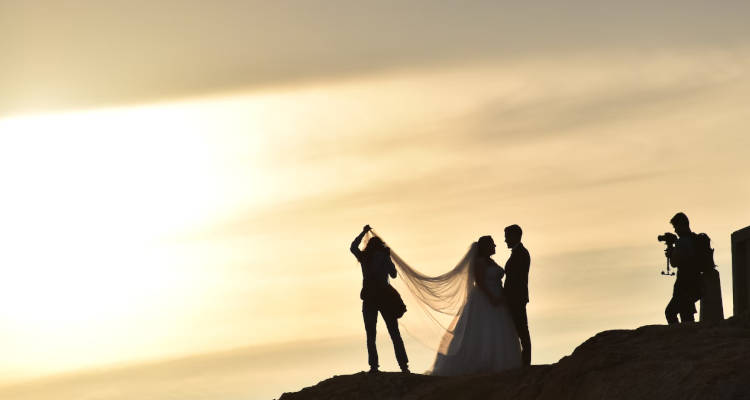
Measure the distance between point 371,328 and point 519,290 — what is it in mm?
2561

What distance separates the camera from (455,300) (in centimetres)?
2495

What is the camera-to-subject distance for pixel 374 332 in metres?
23.8

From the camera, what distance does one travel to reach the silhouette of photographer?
77.7ft

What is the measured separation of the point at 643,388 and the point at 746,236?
12.1 metres

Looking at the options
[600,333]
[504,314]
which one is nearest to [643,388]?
[600,333]

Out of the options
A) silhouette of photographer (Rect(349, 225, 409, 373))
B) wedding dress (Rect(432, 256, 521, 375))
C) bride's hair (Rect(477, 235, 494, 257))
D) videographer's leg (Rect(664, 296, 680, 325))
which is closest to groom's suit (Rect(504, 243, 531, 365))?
wedding dress (Rect(432, 256, 521, 375))

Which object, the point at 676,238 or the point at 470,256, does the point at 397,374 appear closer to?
the point at 470,256

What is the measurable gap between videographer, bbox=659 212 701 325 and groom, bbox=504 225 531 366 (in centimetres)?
249

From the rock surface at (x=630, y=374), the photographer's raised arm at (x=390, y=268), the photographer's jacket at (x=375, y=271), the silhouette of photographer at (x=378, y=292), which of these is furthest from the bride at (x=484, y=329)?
the photographer's jacket at (x=375, y=271)

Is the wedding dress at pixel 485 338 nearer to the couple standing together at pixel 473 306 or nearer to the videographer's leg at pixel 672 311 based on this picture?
the couple standing together at pixel 473 306

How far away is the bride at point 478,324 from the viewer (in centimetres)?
2405

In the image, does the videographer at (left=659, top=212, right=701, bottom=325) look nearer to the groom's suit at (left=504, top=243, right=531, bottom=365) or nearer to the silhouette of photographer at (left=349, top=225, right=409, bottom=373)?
the groom's suit at (left=504, top=243, right=531, bottom=365)

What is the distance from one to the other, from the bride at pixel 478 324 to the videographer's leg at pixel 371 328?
119 centimetres

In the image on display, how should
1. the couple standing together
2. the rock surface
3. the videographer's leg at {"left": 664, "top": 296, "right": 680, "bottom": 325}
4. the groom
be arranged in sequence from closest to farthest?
the rock surface → the groom → the couple standing together → the videographer's leg at {"left": 664, "top": 296, "right": 680, "bottom": 325}
